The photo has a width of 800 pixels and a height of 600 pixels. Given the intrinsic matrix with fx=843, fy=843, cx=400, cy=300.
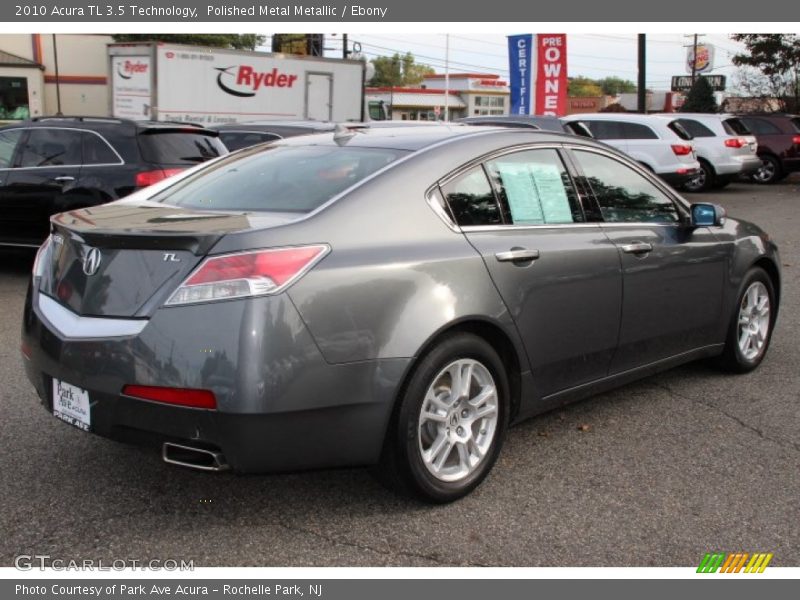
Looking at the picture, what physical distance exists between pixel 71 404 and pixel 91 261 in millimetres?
561

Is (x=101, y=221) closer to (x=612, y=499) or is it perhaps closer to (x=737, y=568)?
(x=612, y=499)

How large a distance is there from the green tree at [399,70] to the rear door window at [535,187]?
104 meters

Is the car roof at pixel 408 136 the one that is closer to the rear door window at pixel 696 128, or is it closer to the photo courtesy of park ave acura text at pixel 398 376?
the photo courtesy of park ave acura text at pixel 398 376

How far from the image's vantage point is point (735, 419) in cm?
Answer: 468

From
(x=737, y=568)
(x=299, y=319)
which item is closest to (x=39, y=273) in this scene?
(x=299, y=319)

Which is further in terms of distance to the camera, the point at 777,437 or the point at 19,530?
the point at 777,437

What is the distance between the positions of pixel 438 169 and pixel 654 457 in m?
1.77

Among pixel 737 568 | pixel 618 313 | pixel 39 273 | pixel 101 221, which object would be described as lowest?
pixel 737 568

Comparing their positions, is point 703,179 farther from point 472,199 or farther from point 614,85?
point 614,85

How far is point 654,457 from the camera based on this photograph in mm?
4109

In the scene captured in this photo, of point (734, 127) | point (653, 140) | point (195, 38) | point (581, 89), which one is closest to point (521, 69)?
point (653, 140)

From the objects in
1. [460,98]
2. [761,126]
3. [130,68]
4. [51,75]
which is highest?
[460,98]

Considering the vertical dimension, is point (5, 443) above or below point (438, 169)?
below

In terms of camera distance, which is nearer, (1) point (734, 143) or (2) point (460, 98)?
(1) point (734, 143)
